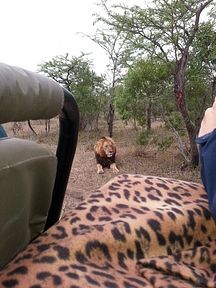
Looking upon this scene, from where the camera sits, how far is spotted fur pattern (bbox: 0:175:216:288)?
0.47 metres

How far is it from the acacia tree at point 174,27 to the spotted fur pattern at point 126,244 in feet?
21.8

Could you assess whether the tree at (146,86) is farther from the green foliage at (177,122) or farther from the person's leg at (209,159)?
the person's leg at (209,159)

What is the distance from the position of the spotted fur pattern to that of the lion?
6.91 meters

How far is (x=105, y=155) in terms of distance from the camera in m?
7.59

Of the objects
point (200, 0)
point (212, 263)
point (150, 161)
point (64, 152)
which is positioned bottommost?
point (150, 161)

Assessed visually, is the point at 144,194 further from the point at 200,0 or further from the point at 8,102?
the point at 200,0

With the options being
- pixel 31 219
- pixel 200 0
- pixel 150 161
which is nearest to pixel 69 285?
pixel 31 219

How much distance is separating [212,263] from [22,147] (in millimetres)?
308

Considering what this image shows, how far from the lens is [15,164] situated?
50 centimetres

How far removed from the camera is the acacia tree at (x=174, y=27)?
6906 mm

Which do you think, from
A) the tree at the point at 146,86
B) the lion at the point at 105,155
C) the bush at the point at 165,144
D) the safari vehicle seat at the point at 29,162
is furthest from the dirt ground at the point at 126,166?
the safari vehicle seat at the point at 29,162

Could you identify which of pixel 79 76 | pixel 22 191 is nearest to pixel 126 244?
pixel 22 191

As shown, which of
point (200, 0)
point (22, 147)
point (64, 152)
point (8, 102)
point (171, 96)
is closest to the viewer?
point (8, 102)

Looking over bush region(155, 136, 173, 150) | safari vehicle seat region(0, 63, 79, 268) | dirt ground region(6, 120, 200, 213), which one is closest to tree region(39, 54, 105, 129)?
dirt ground region(6, 120, 200, 213)
